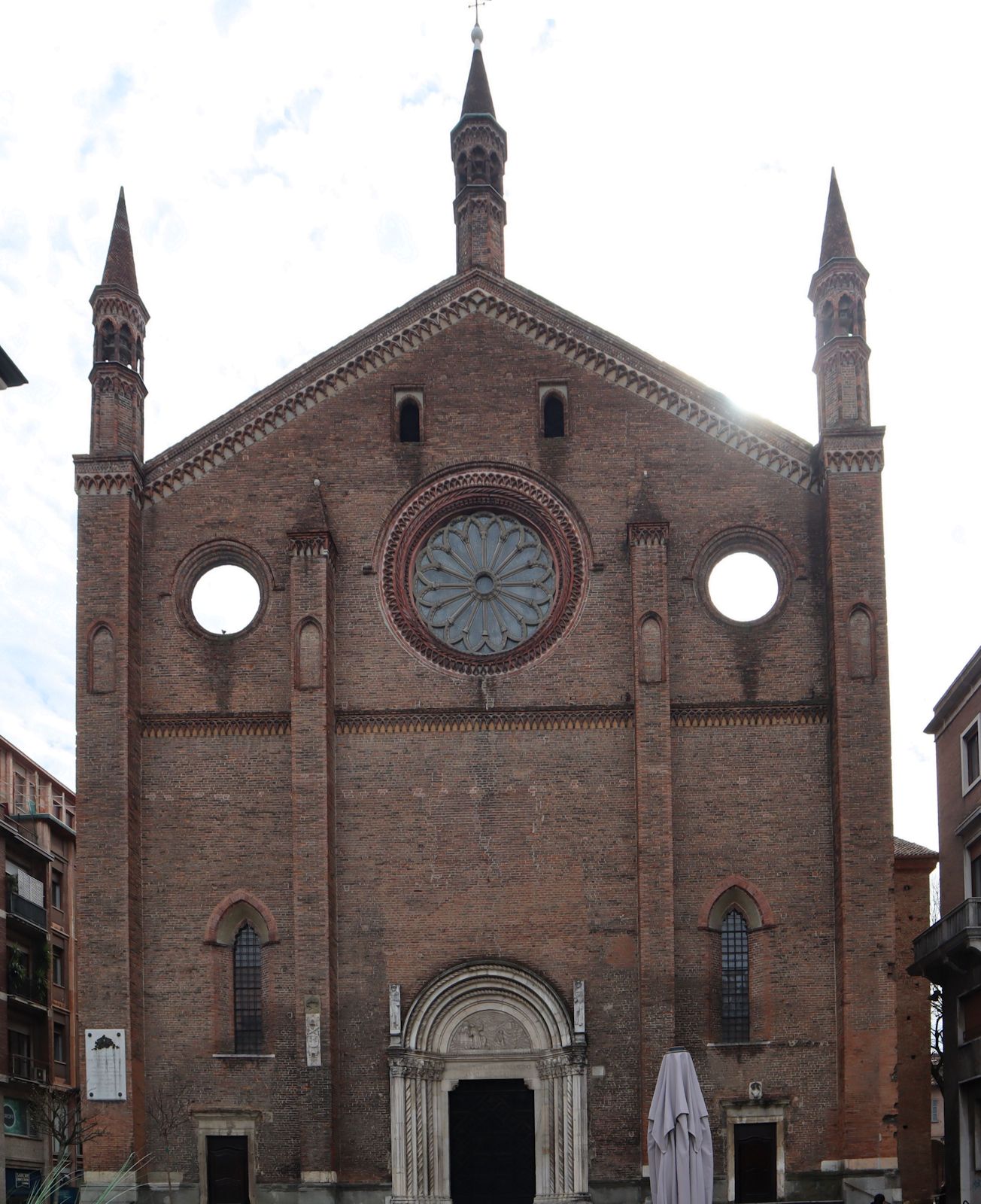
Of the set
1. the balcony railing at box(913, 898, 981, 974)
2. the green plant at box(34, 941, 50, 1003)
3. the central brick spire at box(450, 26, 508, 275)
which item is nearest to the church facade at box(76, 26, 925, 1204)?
the central brick spire at box(450, 26, 508, 275)

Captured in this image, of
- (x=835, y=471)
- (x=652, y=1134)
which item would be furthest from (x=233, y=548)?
(x=652, y=1134)

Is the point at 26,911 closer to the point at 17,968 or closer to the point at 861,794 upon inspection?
the point at 17,968

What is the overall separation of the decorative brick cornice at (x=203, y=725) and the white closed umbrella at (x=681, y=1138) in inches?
434

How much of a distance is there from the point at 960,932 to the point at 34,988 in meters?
26.5

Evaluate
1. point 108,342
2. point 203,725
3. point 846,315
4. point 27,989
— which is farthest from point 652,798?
point 27,989

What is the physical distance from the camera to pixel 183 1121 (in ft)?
101

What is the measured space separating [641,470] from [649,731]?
5.68 metres

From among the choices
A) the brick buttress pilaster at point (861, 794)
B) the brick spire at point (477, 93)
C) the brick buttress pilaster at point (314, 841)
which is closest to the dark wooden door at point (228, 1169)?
the brick buttress pilaster at point (314, 841)

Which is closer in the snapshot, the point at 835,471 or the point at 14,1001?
the point at 835,471

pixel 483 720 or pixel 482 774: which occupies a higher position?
pixel 483 720

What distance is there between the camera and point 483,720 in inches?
1273

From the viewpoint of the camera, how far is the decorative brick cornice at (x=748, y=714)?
32125mm

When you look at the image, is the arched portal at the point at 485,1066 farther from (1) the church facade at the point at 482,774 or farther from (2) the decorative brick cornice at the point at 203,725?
(2) the decorative brick cornice at the point at 203,725

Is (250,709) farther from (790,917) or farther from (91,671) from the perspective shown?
(790,917)
